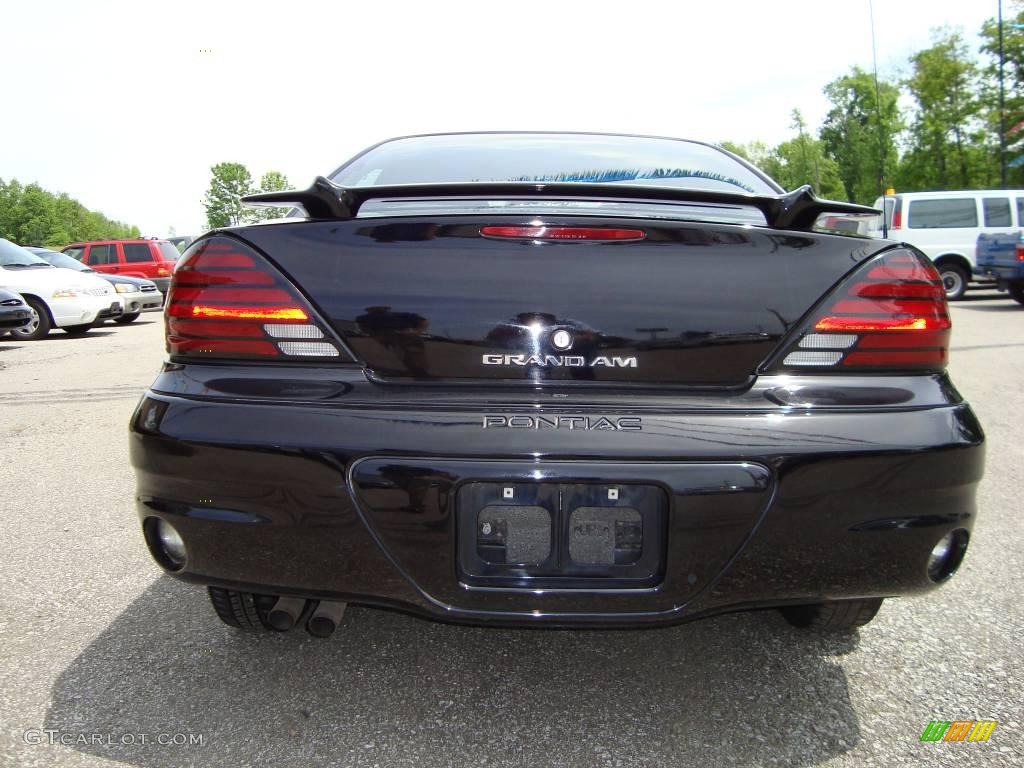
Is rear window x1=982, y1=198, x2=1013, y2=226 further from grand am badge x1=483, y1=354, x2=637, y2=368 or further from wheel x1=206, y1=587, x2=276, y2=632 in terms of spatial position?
wheel x1=206, y1=587, x2=276, y2=632

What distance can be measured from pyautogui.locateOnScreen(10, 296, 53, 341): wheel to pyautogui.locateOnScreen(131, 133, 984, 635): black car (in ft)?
37.7

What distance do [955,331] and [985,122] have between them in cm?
3314

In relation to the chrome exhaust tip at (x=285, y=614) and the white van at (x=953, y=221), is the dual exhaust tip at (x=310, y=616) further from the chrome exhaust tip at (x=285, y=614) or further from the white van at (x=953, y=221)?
the white van at (x=953, y=221)

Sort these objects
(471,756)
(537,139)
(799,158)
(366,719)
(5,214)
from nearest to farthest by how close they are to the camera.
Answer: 1. (471,756)
2. (366,719)
3. (537,139)
4. (799,158)
5. (5,214)

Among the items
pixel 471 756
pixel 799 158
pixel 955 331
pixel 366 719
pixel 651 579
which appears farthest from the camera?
pixel 799 158

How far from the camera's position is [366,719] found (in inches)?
76.0

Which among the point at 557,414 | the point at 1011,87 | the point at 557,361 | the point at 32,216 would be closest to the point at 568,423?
the point at 557,414

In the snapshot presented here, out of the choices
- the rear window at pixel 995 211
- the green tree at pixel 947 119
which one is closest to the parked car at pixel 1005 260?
the rear window at pixel 995 211

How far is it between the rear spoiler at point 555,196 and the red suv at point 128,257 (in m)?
18.5

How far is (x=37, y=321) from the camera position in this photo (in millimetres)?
11656

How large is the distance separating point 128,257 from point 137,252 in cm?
23

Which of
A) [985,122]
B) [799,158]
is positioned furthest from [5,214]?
[985,122]

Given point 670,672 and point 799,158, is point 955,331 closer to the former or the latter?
point 670,672

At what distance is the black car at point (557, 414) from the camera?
1.62 meters
